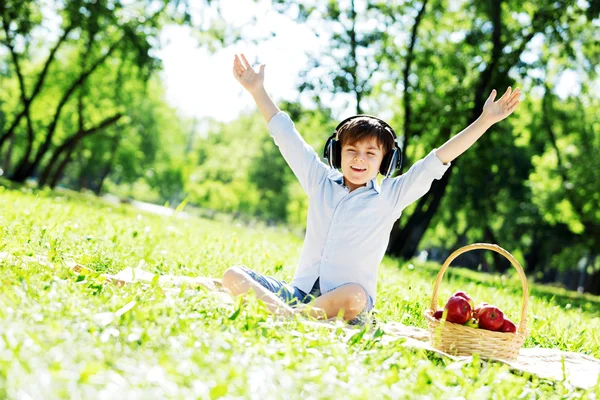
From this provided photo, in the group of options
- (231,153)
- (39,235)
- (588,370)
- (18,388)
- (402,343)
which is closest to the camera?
(18,388)

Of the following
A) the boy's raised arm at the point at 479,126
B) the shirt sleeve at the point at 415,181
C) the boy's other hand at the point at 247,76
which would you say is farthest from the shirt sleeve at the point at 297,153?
the boy's raised arm at the point at 479,126

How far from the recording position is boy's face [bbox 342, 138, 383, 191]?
463 cm

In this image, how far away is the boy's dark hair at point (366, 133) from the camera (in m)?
4.63

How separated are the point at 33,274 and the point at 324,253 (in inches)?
78.3

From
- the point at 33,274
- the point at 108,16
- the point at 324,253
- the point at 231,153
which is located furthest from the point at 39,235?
the point at 231,153

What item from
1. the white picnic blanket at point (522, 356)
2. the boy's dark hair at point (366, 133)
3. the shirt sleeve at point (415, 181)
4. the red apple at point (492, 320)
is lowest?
the white picnic blanket at point (522, 356)

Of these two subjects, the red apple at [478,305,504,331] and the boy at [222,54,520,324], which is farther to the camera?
the boy at [222,54,520,324]

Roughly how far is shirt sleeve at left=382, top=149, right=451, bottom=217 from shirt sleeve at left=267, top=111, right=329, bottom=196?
0.59 metres

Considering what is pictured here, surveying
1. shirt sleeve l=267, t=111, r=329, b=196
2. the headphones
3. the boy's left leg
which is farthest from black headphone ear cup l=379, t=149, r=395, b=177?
the boy's left leg

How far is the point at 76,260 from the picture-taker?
487 cm

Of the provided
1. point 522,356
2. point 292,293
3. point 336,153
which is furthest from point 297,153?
point 522,356

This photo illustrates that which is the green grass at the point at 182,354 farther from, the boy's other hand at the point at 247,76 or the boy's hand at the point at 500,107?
the boy's other hand at the point at 247,76

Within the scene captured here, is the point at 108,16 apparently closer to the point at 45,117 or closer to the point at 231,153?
the point at 45,117

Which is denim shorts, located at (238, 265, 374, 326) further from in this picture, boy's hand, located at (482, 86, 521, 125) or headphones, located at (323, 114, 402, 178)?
boy's hand, located at (482, 86, 521, 125)
